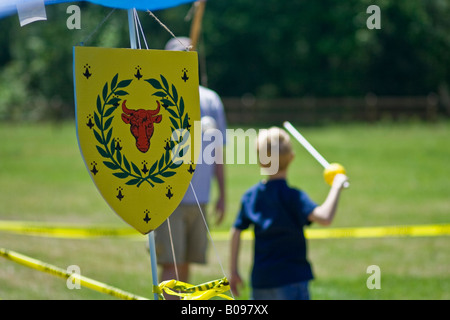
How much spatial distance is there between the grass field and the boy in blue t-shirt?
1718mm

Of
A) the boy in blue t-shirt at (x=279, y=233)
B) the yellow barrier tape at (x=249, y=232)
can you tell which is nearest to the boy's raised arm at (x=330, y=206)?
the boy in blue t-shirt at (x=279, y=233)

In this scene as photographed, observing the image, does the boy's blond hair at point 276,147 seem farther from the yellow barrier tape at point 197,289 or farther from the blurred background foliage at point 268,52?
the blurred background foliage at point 268,52

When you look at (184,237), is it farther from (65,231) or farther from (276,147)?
(65,231)

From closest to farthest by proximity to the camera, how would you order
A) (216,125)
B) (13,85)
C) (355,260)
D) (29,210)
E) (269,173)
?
(269,173)
(216,125)
(355,260)
(29,210)
(13,85)

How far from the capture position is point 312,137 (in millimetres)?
22969

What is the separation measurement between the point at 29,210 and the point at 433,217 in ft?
20.5

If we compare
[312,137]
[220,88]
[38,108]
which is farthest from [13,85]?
[312,137]

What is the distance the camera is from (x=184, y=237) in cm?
491

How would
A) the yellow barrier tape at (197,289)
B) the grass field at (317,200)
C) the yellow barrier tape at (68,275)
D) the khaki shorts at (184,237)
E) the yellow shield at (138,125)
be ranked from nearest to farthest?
the yellow shield at (138,125) → the yellow barrier tape at (197,289) → the yellow barrier tape at (68,275) → the khaki shorts at (184,237) → the grass field at (317,200)

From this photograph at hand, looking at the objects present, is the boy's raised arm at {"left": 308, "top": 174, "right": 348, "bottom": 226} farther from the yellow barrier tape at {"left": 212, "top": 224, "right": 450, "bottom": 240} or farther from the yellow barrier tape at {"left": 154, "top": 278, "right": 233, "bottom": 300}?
the yellow barrier tape at {"left": 212, "top": 224, "right": 450, "bottom": 240}

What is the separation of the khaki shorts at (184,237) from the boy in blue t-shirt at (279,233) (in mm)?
954

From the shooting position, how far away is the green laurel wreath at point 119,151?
2855 mm
